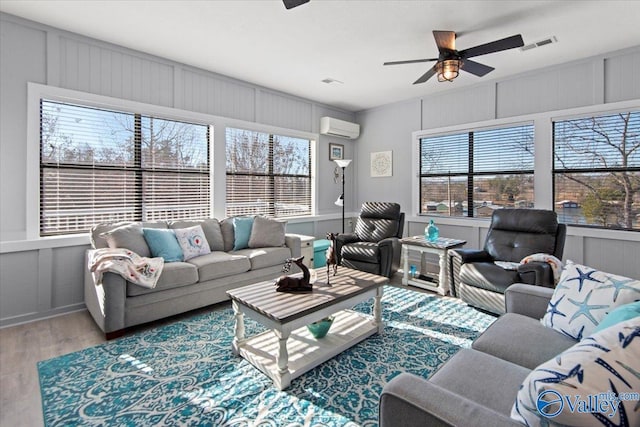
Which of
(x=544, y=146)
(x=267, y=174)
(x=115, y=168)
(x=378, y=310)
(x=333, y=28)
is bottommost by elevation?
(x=378, y=310)

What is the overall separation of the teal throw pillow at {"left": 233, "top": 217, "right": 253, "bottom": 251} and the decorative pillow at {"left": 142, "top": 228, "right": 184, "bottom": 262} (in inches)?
31.1

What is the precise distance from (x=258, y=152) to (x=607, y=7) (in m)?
4.23

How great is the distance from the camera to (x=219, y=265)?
11.1 ft

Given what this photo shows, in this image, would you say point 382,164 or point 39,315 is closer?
point 39,315

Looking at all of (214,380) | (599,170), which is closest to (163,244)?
(214,380)

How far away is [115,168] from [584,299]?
4.34 metres

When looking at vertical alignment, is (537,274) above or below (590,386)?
below

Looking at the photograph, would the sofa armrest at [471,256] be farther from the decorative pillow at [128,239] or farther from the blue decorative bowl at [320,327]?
the decorative pillow at [128,239]

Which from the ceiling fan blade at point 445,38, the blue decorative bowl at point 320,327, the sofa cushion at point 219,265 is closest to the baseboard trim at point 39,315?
the sofa cushion at point 219,265

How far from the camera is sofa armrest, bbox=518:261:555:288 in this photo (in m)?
2.84
